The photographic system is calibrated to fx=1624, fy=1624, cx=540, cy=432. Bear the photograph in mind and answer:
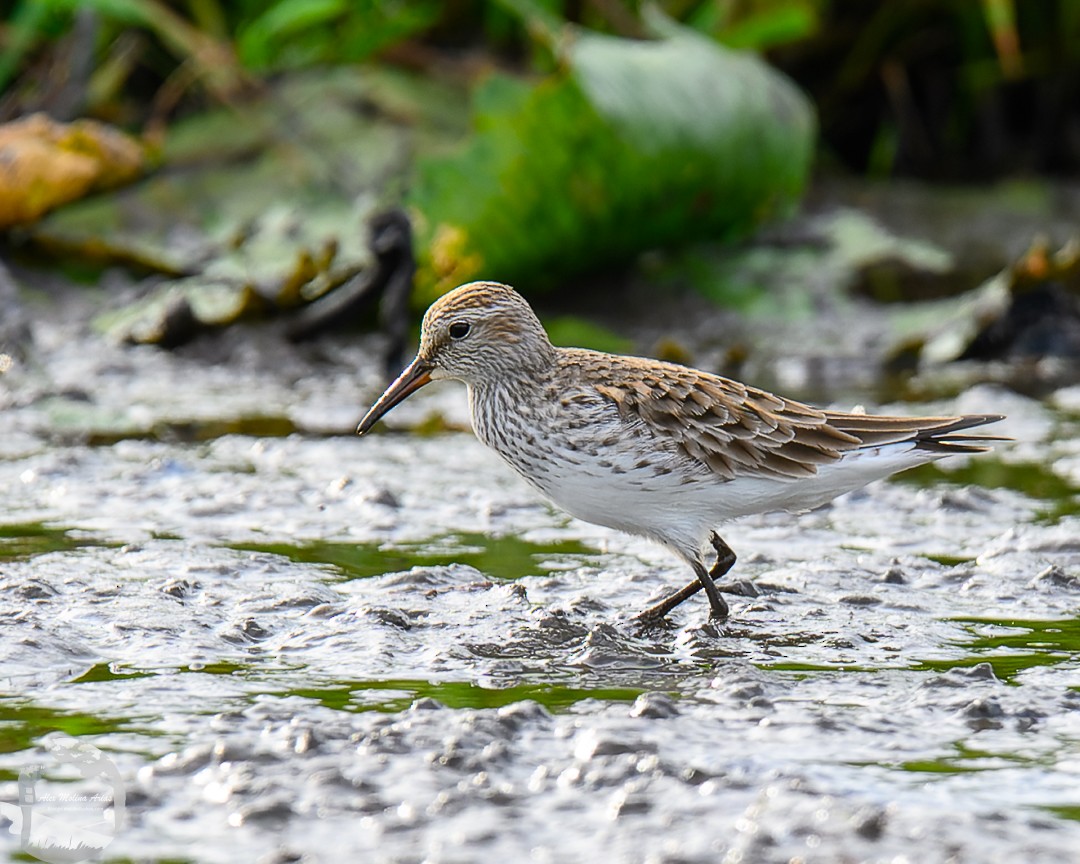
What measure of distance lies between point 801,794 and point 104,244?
20.8ft

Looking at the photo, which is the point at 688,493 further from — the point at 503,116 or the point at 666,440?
the point at 503,116

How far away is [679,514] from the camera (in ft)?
15.7

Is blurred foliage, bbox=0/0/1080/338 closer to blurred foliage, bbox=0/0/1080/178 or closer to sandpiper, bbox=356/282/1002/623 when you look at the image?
blurred foliage, bbox=0/0/1080/178

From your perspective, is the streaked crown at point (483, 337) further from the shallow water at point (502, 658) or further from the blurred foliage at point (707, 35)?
the blurred foliage at point (707, 35)

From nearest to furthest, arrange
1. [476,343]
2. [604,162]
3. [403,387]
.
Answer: [476,343] < [403,387] < [604,162]

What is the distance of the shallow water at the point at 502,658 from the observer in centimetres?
321

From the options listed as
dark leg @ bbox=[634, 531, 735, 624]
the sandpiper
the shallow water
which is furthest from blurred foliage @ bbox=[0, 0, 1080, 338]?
dark leg @ bbox=[634, 531, 735, 624]

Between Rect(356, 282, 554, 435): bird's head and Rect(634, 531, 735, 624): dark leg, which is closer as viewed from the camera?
Rect(634, 531, 735, 624): dark leg

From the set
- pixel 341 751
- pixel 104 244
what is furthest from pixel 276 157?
pixel 341 751

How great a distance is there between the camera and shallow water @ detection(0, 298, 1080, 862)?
3.21 meters

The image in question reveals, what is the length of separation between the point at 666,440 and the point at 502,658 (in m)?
0.90

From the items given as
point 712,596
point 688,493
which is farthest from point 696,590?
point 688,493

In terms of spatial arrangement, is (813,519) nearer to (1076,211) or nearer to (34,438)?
(34,438)

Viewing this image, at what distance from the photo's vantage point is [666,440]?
4.77 meters
